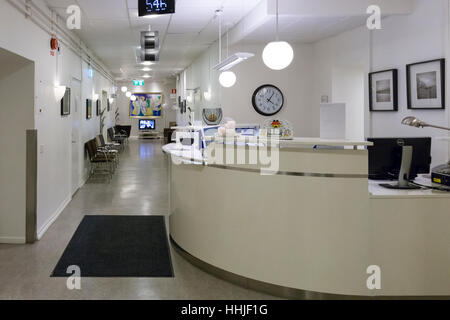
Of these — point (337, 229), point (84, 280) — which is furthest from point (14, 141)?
point (337, 229)

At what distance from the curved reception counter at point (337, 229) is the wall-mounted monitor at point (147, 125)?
22.1 metres

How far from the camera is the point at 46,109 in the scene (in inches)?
220

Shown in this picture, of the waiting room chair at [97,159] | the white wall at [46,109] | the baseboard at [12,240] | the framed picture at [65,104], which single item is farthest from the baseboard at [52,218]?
the waiting room chair at [97,159]

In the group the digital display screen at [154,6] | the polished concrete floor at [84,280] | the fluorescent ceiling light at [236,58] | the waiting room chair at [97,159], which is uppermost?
the digital display screen at [154,6]

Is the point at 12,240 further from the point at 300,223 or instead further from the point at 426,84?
the point at 426,84

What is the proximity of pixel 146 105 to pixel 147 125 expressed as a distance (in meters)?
1.21

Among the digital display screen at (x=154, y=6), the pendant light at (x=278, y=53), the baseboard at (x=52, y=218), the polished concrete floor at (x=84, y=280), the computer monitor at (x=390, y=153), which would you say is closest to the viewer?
the polished concrete floor at (x=84, y=280)

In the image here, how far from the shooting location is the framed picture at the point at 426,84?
16.7 feet

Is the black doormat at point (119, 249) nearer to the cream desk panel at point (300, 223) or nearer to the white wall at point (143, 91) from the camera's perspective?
the cream desk panel at point (300, 223)

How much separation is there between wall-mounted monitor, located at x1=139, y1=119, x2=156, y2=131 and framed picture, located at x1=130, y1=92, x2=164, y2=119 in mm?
263

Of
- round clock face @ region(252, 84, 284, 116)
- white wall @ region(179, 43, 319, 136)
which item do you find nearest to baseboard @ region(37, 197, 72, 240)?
white wall @ region(179, 43, 319, 136)

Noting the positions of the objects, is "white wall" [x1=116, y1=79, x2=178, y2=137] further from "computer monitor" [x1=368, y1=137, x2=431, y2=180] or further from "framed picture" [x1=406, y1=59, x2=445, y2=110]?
"computer monitor" [x1=368, y1=137, x2=431, y2=180]
